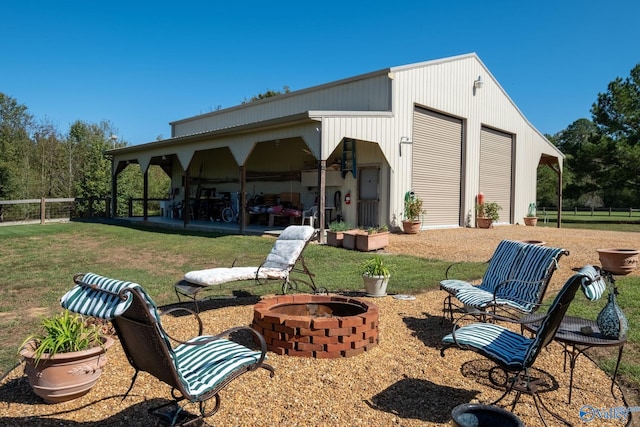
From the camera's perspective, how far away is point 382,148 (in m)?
12.3

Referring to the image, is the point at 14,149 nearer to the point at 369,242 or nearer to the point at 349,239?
the point at 349,239

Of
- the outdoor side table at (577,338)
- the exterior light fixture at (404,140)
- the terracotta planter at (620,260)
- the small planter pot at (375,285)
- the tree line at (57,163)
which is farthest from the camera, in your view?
the tree line at (57,163)

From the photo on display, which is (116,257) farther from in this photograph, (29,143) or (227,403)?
(29,143)

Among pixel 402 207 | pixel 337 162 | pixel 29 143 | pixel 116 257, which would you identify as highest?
pixel 29 143

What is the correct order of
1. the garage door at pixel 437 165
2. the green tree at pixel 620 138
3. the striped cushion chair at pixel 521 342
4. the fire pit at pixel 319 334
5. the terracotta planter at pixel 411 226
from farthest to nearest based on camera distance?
the green tree at pixel 620 138 < the garage door at pixel 437 165 < the terracotta planter at pixel 411 226 < the fire pit at pixel 319 334 < the striped cushion chair at pixel 521 342

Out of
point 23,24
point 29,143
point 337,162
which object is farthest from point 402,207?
point 29,143

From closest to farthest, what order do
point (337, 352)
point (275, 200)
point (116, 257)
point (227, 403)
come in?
point (227, 403)
point (337, 352)
point (116, 257)
point (275, 200)

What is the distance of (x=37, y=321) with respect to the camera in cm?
471

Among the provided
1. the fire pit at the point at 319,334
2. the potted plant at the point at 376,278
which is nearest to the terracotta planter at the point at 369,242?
the potted plant at the point at 376,278

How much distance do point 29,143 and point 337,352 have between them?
3131 centimetres

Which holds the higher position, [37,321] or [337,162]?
[337,162]

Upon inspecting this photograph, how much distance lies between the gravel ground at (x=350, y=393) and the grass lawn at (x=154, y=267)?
53 cm

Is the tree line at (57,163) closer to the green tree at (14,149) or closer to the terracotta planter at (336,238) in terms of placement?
the green tree at (14,149)

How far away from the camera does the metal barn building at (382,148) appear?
40.6 ft
